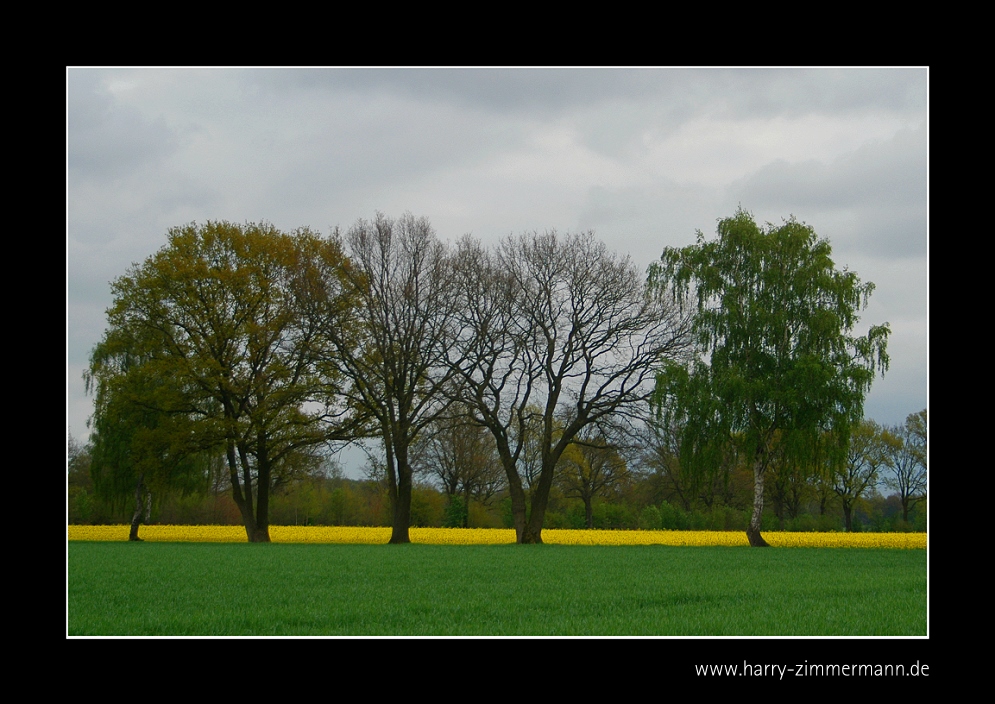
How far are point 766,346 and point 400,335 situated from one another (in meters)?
16.0

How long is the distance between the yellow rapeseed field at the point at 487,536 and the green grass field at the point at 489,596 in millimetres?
13813

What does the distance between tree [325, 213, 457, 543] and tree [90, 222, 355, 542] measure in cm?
89

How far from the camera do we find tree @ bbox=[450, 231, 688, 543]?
39.6 metres

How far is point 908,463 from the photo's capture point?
50875 mm

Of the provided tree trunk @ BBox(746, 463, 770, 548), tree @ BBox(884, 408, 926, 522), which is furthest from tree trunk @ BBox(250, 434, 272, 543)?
tree @ BBox(884, 408, 926, 522)

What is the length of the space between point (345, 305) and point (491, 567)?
789 inches

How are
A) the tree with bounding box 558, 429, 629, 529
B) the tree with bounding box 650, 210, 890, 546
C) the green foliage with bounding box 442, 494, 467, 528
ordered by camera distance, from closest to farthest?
the tree with bounding box 650, 210, 890, 546
the green foliage with bounding box 442, 494, 467, 528
the tree with bounding box 558, 429, 629, 529

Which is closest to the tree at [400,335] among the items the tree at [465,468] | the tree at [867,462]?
the tree at [465,468]

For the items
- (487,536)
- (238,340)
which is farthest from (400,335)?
(487,536)

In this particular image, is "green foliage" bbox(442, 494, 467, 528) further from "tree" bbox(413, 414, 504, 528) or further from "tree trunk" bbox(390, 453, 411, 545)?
"tree trunk" bbox(390, 453, 411, 545)

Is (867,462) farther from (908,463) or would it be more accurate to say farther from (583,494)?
(583,494)
